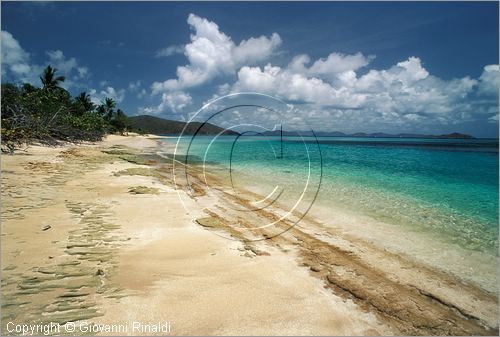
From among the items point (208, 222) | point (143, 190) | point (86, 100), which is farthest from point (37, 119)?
point (86, 100)

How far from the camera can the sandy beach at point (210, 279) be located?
154 inches

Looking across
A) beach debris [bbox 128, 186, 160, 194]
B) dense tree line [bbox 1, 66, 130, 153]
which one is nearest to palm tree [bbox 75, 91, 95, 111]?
dense tree line [bbox 1, 66, 130, 153]

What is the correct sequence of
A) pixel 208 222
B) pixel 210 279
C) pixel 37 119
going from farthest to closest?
1. pixel 37 119
2. pixel 208 222
3. pixel 210 279

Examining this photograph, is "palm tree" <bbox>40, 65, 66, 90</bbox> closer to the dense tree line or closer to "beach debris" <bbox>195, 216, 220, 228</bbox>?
the dense tree line

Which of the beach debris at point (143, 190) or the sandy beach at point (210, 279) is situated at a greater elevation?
the beach debris at point (143, 190)

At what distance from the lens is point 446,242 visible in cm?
817

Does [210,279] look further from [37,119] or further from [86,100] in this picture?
[86,100]

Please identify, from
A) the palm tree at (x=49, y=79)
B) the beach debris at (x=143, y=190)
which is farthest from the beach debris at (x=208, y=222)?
the palm tree at (x=49, y=79)

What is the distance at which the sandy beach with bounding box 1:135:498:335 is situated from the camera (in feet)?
12.8

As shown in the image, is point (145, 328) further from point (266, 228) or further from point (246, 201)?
point (246, 201)

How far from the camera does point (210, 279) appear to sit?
4.95 meters

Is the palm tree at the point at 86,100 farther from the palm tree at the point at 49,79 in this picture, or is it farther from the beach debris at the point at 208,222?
the beach debris at the point at 208,222

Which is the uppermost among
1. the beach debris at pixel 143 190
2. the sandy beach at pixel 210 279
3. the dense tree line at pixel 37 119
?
the dense tree line at pixel 37 119

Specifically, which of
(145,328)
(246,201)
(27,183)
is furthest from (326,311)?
(27,183)
